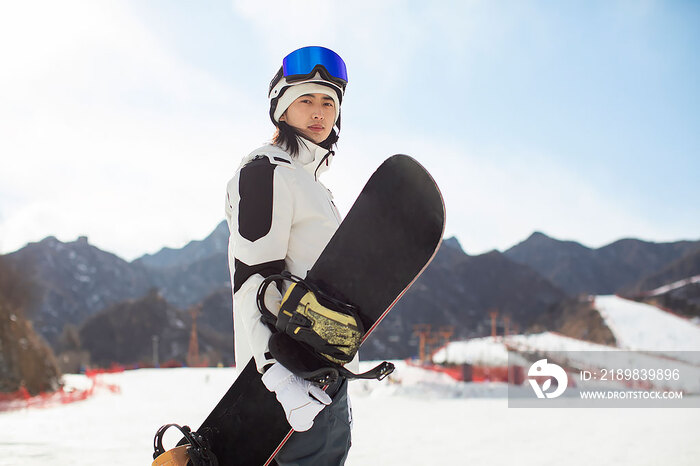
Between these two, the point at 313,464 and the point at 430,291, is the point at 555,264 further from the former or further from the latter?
the point at 313,464

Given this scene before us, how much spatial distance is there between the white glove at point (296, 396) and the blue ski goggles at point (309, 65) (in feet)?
3.80

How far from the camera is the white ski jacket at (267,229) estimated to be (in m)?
1.64

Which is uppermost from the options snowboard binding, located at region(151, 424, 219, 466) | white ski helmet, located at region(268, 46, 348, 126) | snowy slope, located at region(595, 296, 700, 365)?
white ski helmet, located at region(268, 46, 348, 126)

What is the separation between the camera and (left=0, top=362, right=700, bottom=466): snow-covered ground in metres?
→ 4.58

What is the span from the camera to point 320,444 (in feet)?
5.34

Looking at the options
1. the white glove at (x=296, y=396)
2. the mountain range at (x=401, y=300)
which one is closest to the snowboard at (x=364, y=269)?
the white glove at (x=296, y=396)

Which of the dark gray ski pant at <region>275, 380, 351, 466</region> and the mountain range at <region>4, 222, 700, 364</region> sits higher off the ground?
the mountain range at <region>4, 222, 700, 364</region>

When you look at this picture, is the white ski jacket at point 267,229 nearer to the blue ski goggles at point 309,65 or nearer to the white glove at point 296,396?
the white glove at point 296,396

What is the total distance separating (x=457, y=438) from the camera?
5.54 meters

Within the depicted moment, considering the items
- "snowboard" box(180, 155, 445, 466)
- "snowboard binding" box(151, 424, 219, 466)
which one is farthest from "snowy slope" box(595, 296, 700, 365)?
"snowboard binding" box(151, 424, 219, 466)

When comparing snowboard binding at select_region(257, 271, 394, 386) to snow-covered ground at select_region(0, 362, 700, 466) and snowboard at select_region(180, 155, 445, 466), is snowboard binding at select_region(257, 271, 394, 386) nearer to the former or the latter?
snowboard at select_region(180, 155, 445, 466)

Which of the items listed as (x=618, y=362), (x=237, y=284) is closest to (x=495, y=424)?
(x=237, y=284)

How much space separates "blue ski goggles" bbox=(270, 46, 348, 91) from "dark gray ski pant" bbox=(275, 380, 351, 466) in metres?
1.25

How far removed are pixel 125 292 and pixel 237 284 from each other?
416 feet
